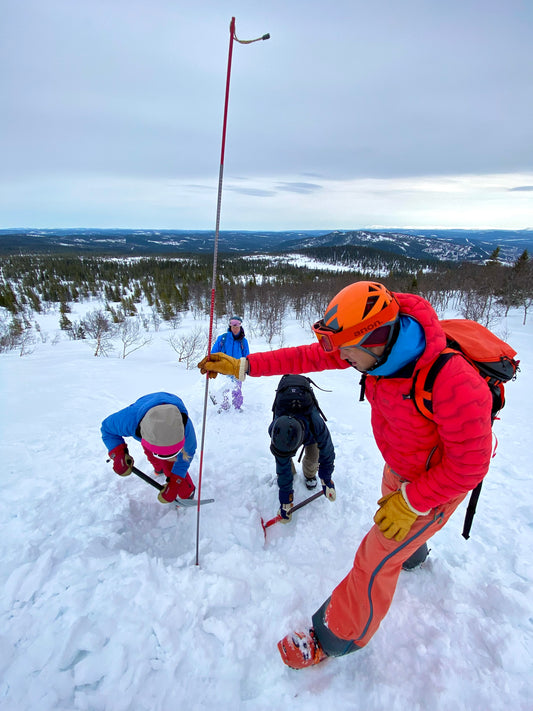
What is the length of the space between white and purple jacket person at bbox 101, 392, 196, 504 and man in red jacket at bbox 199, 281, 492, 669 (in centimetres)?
94

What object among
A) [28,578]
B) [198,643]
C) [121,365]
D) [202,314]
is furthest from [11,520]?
[202,314]

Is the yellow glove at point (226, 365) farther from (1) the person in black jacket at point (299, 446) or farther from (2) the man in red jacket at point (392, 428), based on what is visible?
(1) the person in black jacket at point (299, 446)

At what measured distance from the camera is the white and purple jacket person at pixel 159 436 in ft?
9.66

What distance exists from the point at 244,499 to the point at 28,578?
2.22 metres

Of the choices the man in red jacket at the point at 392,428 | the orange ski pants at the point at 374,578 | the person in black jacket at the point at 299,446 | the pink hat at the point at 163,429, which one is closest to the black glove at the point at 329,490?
the person in black jacket at the point at 299,446

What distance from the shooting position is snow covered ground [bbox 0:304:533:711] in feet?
6.92

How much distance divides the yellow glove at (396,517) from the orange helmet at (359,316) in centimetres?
112

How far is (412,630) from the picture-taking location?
2.46 metres

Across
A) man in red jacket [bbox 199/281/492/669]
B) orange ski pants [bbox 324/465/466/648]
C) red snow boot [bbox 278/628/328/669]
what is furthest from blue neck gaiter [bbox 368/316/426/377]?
red snow boot [bbox 278/628/328/669]

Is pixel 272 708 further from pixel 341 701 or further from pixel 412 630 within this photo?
pixel 412 630

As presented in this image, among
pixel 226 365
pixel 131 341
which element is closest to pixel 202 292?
pixel 131 341

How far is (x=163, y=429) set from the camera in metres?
2.92

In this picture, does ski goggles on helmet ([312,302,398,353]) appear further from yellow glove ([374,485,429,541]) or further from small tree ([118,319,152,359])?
small tree ([118,319,152,359])

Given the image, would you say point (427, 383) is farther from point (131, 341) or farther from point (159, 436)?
point (131, 341)
